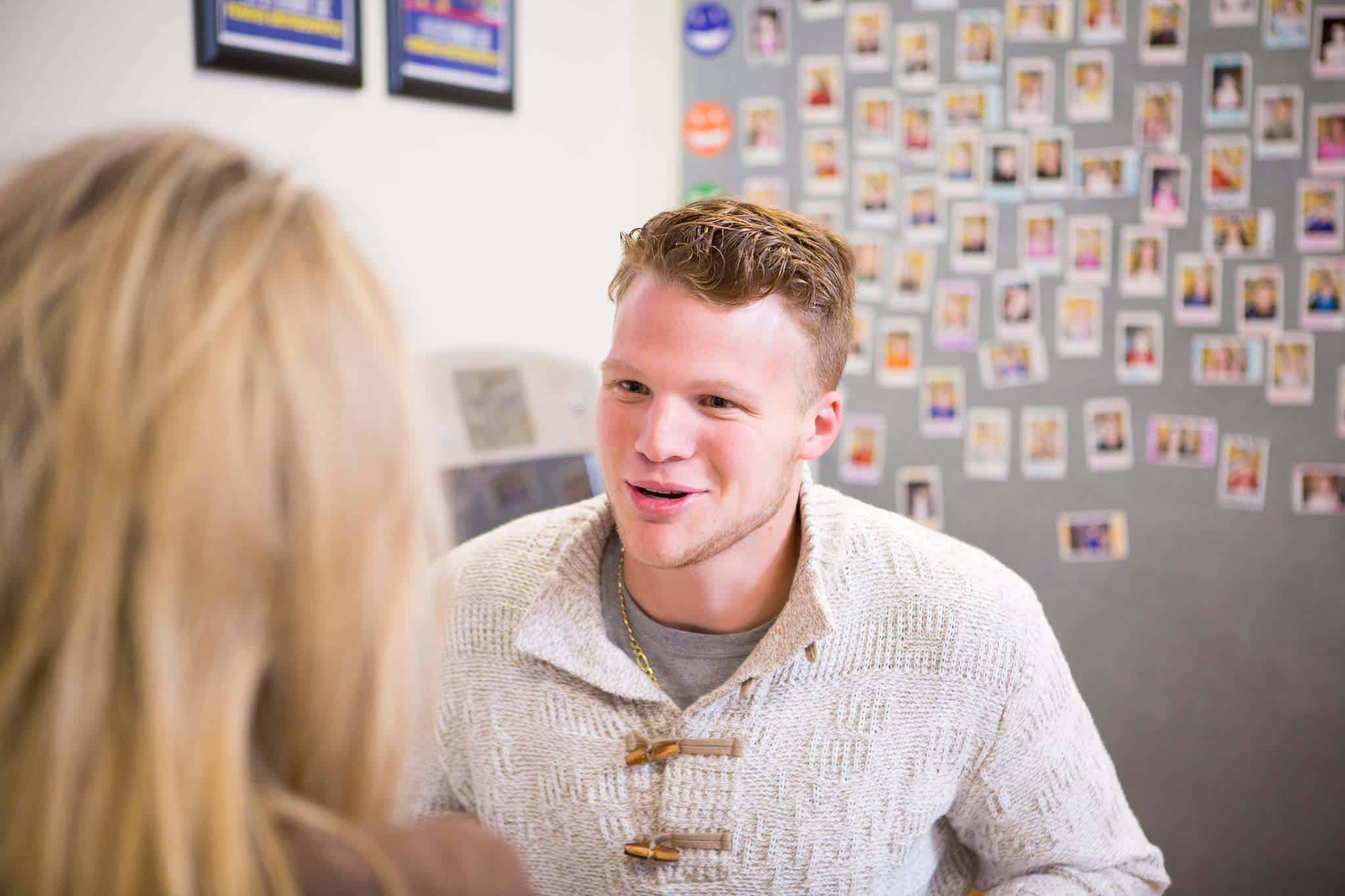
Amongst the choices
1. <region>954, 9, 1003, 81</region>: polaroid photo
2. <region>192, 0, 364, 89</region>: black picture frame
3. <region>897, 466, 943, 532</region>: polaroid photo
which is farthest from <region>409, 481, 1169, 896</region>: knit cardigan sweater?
<region>954, 9, 1003, 81</region>: polaroid photo

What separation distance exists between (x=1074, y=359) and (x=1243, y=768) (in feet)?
3.08

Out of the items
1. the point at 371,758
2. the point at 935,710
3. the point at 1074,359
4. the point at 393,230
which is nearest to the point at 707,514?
the point at 935,710

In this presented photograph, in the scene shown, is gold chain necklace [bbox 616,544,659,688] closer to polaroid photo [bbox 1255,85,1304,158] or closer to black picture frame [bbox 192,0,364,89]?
black picture frame [bbox 192,0,364,89]

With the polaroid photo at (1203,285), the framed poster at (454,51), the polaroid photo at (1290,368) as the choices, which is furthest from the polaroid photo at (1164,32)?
the framed poster at (454,51)

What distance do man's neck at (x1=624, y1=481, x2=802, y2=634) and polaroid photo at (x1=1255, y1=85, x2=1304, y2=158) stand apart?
5.23 ft

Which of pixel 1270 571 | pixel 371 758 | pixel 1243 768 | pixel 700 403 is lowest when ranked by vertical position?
pixel 1243 768

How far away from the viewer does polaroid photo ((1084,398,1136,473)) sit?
2395mm

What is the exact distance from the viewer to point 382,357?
67cm

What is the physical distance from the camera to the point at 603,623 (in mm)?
1344

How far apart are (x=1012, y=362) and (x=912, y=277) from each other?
286 mm

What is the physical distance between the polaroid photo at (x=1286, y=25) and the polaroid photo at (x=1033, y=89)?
17.0 inches

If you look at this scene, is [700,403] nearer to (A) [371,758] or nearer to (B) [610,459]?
(B) [610,459]

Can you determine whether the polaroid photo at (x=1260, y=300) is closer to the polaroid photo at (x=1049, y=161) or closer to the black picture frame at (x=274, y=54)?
the polaroid photo at (x=1049, y=161)

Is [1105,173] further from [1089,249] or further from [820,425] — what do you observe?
Result: [820,425]
